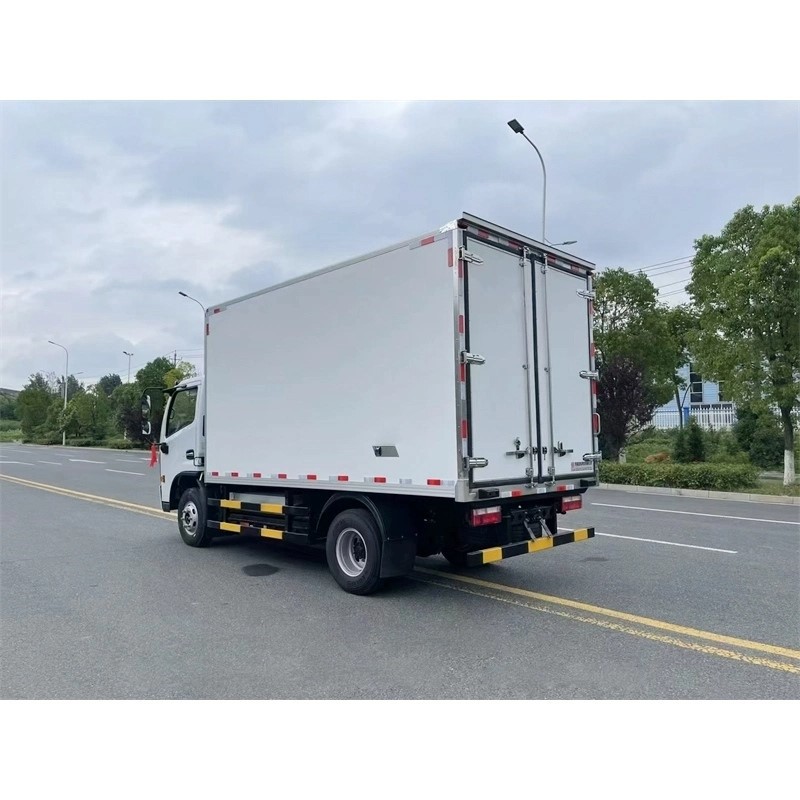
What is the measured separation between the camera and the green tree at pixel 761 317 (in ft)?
52.5

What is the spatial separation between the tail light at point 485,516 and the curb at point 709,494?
26.4 ft

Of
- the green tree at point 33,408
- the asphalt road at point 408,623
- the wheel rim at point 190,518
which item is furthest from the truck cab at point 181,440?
the green tree at point 33,408

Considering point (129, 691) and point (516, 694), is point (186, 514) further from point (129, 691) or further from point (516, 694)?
point (516, 694)

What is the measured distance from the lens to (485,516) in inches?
229

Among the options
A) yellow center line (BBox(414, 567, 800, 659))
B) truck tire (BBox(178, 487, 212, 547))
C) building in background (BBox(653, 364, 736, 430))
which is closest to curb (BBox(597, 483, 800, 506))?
yellow center line (BBox(414, 567, 800, 659))

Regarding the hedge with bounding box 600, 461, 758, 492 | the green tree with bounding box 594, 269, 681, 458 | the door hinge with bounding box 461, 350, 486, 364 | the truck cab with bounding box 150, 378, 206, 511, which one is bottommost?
the hedge with bounding box 600, 461, 758, 492

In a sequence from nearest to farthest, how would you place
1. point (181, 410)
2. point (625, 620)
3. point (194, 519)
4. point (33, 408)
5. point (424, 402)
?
point (625, 620), point (424, 402), point (194, 519), point (181, 410), point (33, 408)

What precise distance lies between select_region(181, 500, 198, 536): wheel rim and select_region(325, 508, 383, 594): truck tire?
3148 mm

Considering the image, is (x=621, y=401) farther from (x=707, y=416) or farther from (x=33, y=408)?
(x=33, y=408)

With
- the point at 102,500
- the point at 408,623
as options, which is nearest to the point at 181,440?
the point at 408,623

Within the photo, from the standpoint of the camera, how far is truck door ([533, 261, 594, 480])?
21.3ft

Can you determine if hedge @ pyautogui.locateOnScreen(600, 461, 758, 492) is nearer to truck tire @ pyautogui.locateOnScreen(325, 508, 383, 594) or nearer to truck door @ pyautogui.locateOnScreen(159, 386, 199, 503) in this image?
truck door @ pyautogui.locateOnScreen(159, 386, 199, 503)

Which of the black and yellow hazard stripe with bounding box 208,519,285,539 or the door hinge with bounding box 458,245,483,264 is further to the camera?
the black and yellow hazard stripe with bounding box 208,519,285,539

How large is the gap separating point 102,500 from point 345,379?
34.2 feet
